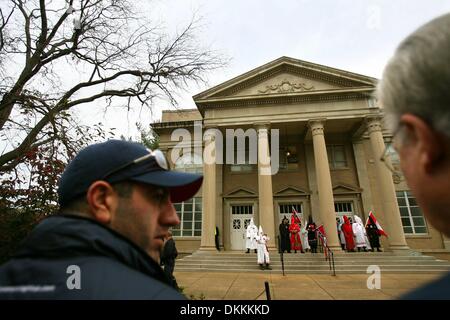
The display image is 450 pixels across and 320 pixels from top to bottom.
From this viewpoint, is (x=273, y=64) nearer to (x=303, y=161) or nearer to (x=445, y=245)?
(x=303, y=161)

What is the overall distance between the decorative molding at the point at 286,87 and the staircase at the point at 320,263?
11.6m

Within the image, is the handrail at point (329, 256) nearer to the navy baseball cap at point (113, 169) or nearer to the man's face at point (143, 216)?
the man's face at point (143, 216)

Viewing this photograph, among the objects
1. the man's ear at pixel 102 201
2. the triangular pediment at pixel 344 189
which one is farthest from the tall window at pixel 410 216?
the man's ear at pixel 102 201

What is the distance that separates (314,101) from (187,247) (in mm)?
14821

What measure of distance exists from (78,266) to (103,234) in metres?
0.15

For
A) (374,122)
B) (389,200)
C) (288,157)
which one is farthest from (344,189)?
(374,122)

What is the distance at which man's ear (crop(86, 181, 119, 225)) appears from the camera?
4.12ft

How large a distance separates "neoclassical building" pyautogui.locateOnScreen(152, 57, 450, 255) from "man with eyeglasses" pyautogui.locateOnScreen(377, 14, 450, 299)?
664 inches

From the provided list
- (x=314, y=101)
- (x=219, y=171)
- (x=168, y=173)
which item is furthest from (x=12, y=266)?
(x=219, y=171)

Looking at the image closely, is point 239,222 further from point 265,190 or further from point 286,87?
point 286,87

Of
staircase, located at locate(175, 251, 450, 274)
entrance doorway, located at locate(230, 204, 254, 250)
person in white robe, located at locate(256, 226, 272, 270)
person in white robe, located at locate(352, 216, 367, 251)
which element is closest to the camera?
staircase, located at locate(175, 251, 450, 274)

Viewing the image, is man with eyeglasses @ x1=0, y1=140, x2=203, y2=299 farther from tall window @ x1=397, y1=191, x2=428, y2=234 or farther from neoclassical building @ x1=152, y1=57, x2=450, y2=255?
tall window @ x1=397, y1=191, x2=428, y2=234

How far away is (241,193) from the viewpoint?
22297 millimetres

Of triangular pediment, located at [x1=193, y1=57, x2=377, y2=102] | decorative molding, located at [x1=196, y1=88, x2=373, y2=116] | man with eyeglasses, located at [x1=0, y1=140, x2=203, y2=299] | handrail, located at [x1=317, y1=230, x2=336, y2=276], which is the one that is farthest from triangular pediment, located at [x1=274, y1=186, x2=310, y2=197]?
man with eyeglasses, located at [x1=0, y1=140, x2=203, y2=299]
